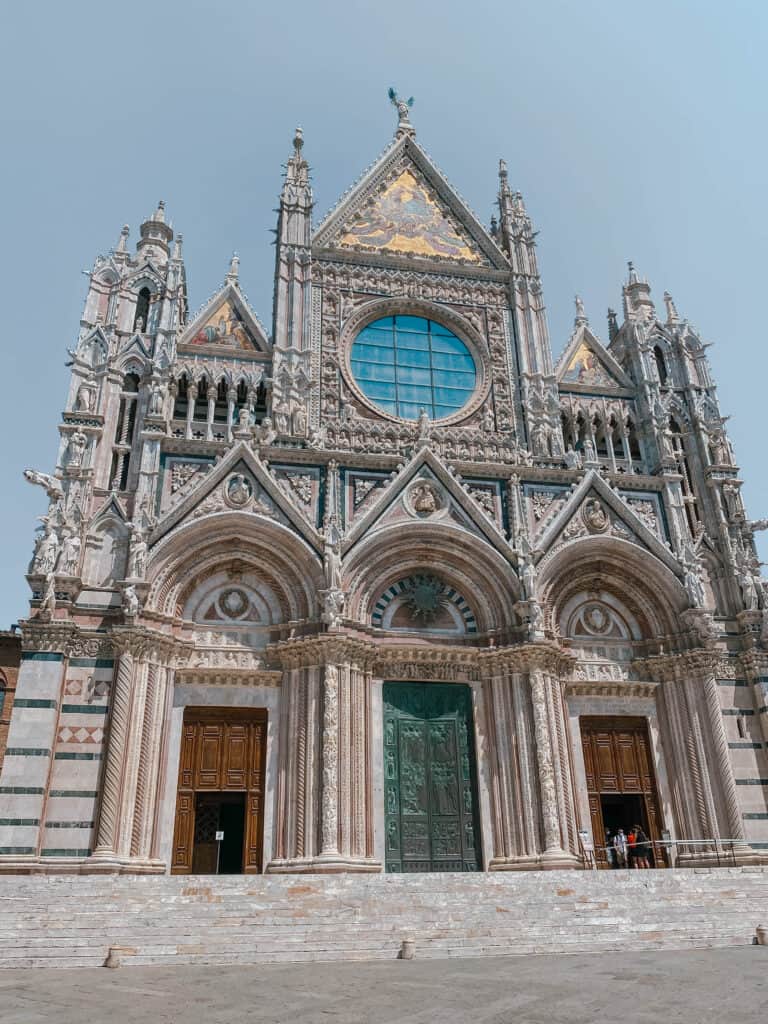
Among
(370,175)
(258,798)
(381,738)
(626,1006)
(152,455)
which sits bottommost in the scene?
(626,1006)

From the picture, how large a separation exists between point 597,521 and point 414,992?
14.5m

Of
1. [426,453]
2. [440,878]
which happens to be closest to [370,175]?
[426,453]

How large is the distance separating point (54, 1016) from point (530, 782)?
1225 centimetres

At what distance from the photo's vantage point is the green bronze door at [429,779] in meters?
17.0

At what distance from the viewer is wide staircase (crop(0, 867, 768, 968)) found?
9945mm

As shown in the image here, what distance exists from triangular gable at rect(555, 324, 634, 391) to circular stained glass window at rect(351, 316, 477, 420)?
277 cm

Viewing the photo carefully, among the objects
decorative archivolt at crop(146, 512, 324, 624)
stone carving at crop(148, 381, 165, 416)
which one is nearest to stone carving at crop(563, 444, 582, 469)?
decorative archivolt at crop(146, 512, 324, 624)

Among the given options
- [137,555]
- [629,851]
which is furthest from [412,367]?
[629,851]

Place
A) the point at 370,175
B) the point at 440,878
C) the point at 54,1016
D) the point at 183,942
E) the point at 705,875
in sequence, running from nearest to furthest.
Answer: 1. the point at 54,1016
2. the point at 183,942
3. the point at 440,878
4. the point at 705,875
5. the point at 370,175

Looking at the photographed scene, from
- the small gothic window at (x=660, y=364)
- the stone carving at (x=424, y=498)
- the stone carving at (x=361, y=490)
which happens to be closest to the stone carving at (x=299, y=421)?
the stone carving at (x=361, y=490)

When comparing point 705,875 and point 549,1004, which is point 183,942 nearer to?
point 549,1004

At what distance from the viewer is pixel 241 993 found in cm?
739

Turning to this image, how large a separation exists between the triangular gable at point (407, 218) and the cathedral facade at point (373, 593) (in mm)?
451

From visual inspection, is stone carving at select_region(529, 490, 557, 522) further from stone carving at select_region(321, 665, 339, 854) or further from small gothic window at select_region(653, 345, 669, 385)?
stone carving at select_region(321, 665, 339, 854)
